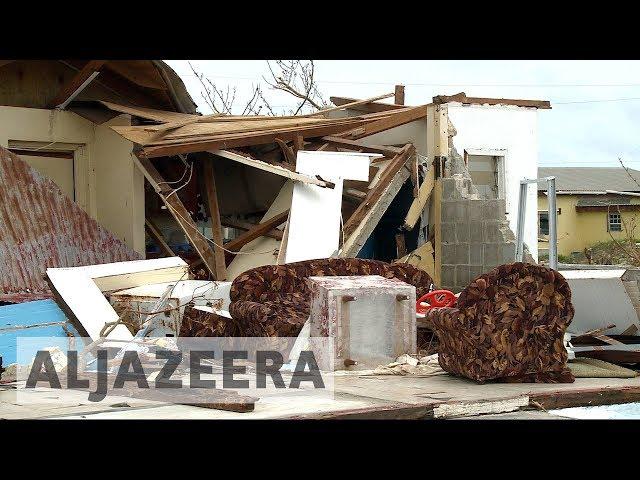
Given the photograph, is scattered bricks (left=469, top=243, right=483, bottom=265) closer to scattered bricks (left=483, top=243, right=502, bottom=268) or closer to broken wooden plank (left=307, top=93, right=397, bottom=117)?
scattered bricks (left=483, top=243, right=502, bottom=268)

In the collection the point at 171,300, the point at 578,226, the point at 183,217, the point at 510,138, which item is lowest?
the point at 171,300

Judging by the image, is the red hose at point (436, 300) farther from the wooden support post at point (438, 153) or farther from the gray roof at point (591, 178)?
the gray roof at point (591, 178)

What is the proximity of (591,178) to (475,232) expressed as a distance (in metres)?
43.4

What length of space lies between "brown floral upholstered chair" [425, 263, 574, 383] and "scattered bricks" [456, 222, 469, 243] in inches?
234

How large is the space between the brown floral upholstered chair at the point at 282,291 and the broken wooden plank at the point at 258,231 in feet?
9.32

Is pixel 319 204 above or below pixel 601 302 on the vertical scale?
above

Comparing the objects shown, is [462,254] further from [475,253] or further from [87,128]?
[87,128]

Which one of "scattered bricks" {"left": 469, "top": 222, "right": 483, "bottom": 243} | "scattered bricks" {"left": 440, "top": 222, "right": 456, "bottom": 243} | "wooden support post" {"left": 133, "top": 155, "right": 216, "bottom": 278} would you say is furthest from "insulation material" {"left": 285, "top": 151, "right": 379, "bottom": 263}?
"scattered bricks" {"left": 469, "top": 222, "right": 483, "bottom": 243}

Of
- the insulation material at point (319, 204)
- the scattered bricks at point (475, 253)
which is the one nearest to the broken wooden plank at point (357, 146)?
the insulation material at point (319, 204)

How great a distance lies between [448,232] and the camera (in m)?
15.2

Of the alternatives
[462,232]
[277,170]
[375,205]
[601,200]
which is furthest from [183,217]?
[601,200]

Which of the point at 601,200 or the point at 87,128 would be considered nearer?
the point at 87,128

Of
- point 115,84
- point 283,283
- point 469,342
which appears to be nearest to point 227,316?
point 283,283

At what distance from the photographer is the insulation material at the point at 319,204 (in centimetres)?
1355
